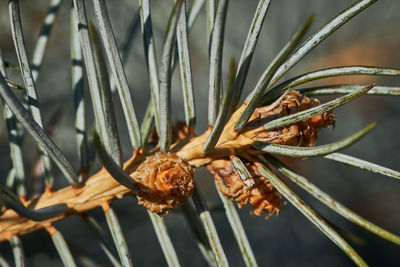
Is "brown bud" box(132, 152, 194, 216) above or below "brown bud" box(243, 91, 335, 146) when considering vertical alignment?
below

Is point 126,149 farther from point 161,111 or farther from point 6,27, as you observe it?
point 161,111

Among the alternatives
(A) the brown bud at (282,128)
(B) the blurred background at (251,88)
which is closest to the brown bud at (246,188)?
(A) the brown bud at (282,128)

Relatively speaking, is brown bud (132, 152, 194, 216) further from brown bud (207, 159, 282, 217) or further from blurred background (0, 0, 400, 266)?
blurred background (0, 0, 400, 266)

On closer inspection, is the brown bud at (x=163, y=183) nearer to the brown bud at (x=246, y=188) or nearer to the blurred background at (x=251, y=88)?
the brown bud at (x=246, y=188)

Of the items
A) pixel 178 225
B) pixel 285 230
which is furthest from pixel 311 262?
pixel 178 225

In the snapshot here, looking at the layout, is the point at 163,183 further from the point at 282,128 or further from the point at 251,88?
the point at 251,88

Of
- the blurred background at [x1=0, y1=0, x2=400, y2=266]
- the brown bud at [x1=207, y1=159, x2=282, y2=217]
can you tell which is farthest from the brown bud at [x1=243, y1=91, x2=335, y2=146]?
the blurred background at [x1=0, y1=0, x2=400, y2=266]
